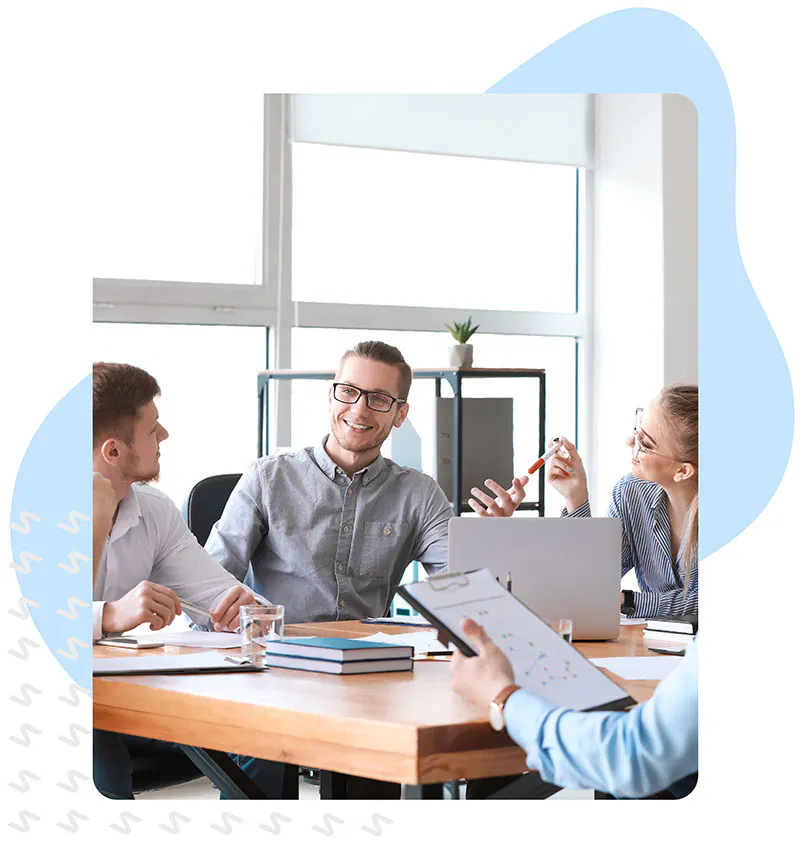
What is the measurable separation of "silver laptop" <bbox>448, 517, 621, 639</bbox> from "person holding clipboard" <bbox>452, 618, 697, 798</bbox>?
2.15 ft

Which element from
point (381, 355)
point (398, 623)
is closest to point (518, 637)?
point (398, 623)

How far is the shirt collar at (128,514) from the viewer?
2283mm

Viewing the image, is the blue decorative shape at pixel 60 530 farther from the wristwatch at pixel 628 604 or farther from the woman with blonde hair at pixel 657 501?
the wristwatch at pixel 628 604

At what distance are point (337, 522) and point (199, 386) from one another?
5.26ft

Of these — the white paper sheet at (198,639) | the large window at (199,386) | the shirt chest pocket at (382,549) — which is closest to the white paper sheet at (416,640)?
the white paper sheet at (198,639)

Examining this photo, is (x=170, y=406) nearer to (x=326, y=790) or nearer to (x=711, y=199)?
(x=326, y=790)

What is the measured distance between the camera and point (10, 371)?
1387 millimetres

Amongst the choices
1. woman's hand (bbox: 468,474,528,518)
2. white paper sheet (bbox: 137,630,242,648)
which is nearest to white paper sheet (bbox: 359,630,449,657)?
white paper sheet (bbox: 137,630,242,648)

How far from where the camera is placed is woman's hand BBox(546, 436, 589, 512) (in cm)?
277

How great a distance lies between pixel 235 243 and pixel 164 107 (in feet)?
1.78

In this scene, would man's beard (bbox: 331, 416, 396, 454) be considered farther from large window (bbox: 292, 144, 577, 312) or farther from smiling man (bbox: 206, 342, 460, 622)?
large window (bbox: 292, 144, 577, 312)

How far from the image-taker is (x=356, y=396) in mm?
2848

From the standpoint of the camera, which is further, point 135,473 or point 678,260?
point 678,260

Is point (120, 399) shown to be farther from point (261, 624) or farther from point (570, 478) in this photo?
point (570, 478)
